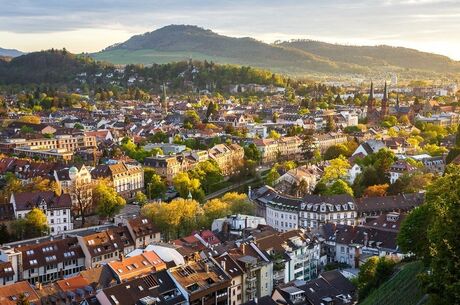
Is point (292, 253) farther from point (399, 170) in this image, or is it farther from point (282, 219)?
point (399, 170)

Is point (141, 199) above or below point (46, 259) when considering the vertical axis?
below

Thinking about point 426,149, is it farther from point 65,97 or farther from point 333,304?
point 65,97

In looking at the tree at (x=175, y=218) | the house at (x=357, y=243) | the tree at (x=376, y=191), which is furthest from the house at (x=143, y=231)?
the tree at (x=376, y=191)

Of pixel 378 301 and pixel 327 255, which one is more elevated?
pixel 378 301

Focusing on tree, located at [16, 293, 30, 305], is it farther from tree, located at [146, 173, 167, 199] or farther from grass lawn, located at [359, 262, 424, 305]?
tree, located at [146, 173, 167, 199]

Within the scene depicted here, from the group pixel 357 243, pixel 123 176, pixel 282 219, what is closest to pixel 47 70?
pixel 123 176

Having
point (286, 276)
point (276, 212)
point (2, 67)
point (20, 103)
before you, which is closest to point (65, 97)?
point (20, 103)
